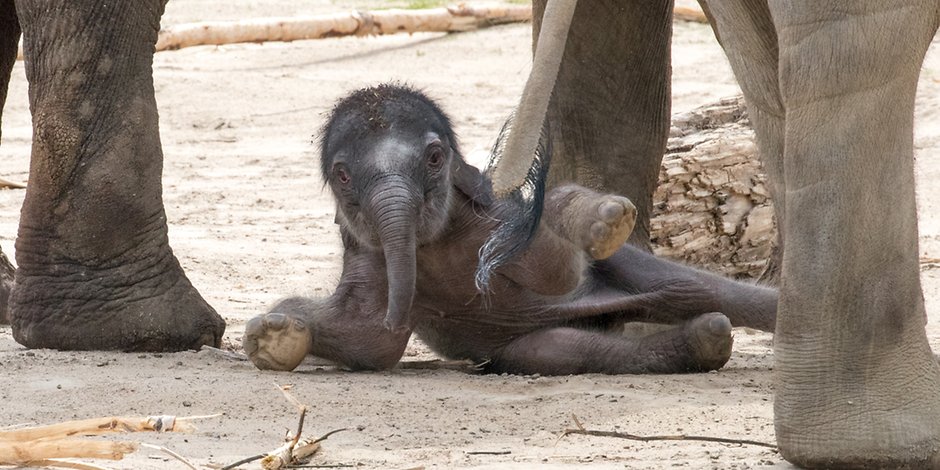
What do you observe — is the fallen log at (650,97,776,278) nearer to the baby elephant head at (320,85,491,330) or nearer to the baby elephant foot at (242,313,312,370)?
the baby elephant head at (320,85,491,330)

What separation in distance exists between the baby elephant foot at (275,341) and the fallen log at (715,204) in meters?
2.03

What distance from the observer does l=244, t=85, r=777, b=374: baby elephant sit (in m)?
4.42

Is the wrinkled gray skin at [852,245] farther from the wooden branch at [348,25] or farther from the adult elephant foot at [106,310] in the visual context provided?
the wooden branch at [348,25]

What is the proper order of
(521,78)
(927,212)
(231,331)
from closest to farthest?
1. (231,331)
2. (927,212)
3. (521,78)

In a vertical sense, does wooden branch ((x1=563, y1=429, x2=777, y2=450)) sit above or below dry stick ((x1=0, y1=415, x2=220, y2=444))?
below

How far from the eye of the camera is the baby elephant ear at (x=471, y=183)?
4.78 meters

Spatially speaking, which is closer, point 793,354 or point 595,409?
point 793,354

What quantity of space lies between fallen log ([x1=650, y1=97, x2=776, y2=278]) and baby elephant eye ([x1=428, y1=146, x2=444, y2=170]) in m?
1.75


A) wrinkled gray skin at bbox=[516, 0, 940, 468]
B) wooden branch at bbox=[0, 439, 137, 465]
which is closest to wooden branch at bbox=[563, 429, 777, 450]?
wrinkled gray skin at bbox=[516, 0, 940, 468]

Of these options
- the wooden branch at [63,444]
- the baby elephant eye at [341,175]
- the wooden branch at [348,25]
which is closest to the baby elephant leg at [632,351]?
the baby elephant eye at [341,175]

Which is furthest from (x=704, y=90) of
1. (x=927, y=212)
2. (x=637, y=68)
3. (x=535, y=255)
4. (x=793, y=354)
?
(x=793, y=354)

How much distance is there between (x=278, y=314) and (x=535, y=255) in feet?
2.50

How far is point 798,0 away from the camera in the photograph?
301 cm

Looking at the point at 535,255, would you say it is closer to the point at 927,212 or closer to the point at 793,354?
the point at 793,354
